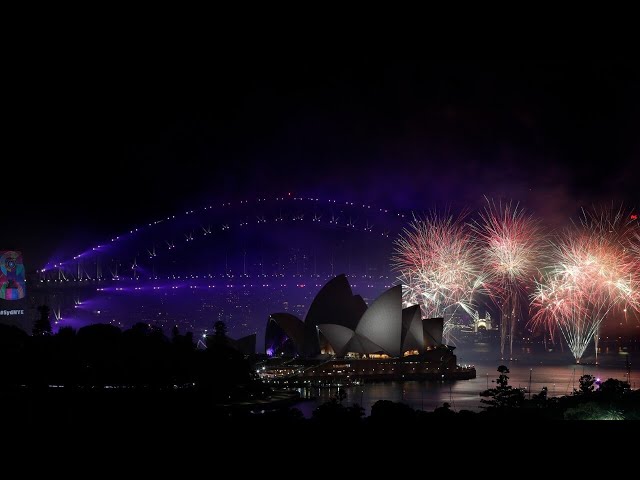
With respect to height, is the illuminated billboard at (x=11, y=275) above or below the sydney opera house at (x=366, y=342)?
above

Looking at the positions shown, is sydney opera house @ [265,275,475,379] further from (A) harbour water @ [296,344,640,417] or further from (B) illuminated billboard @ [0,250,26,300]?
(B) illuminated billboard @ [0,250,26,300]

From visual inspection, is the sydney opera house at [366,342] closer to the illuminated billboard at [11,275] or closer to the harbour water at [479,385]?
the harbour water at [479,385]

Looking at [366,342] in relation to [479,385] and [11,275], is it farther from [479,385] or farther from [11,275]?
[11,275]

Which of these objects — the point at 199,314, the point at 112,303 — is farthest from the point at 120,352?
the point at 199,314

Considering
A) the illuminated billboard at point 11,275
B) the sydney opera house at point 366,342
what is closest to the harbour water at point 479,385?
the sydney opera house at point 366,342

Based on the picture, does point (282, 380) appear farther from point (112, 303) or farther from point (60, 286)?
point (112, 303)
